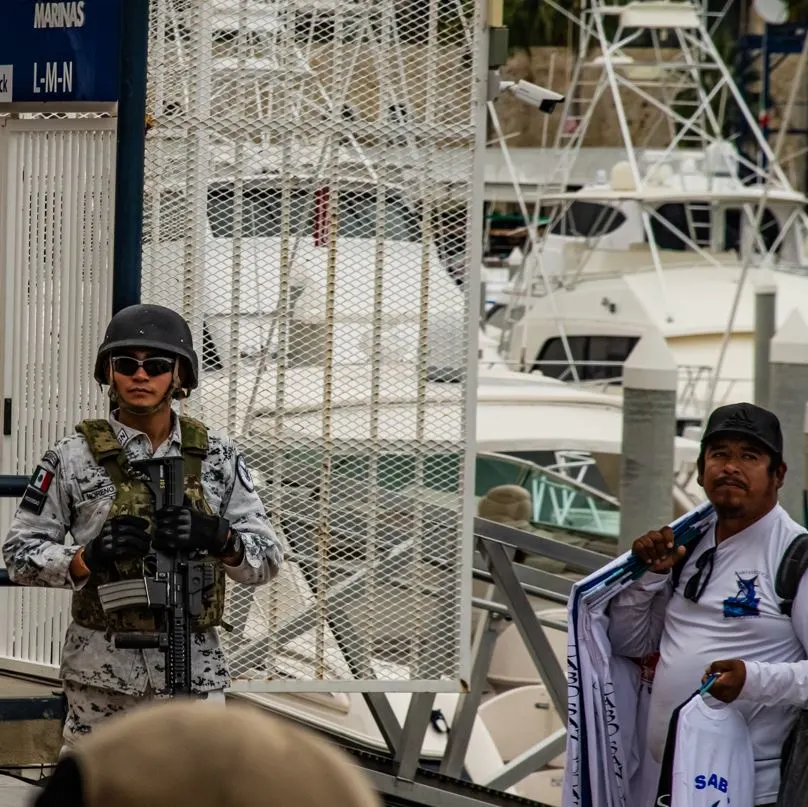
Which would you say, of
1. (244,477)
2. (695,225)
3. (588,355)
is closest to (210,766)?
(244,477)

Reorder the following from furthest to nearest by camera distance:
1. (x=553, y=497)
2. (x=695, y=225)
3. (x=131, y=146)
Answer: (x=695, y=225) → (x=553, y=497) → (x=131, y=146)

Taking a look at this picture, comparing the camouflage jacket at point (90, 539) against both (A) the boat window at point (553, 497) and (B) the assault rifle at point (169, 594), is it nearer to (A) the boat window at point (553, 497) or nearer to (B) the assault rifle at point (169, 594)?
(B) the assault rifle at point (169, 594)

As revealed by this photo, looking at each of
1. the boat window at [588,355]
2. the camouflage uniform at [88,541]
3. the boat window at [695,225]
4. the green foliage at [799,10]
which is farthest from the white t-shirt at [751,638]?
the green foliage at [799,10]

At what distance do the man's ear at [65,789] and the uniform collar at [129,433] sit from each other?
2.65 meters

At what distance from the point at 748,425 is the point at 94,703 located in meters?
1.81

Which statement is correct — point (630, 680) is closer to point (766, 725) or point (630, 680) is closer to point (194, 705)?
point (766, 725)

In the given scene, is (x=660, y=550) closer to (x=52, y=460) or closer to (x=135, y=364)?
(x=135, y=364)

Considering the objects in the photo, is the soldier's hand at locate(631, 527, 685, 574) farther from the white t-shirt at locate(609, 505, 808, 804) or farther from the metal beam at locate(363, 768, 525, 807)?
the metal beam at locate(363, 768, 525, 807)

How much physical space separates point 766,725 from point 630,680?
1.61ft

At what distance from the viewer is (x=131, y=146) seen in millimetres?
5734

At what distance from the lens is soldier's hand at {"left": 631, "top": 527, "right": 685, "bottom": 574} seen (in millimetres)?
4973

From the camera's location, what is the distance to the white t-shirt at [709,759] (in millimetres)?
4715

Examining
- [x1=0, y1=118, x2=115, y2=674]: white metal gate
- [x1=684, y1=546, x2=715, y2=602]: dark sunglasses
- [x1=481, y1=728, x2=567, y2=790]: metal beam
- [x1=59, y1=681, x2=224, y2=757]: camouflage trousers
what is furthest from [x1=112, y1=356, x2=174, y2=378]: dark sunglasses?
[x1=481, y1=728, x2=567, y2=790]: metal beam

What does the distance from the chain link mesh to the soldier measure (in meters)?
1.63
